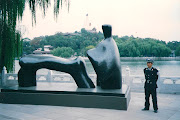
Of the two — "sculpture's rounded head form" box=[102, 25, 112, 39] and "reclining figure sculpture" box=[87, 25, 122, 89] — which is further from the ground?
"sculpture's rounded head form" box=[102, 25, 112, 39]

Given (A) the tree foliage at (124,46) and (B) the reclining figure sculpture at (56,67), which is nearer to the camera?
(B) the reclining figure sculpture at (56,67)

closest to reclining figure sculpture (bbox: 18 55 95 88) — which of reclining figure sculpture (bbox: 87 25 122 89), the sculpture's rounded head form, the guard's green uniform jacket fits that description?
reclining figure sculpture (bbox: 87 25 122 89)

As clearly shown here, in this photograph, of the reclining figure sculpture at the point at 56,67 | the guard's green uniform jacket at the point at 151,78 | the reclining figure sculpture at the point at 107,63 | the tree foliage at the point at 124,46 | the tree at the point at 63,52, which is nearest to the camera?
the guard's green uniform jacket at the point at 151,78

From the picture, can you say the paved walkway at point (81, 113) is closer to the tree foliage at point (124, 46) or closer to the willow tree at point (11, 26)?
the willow tree at point (11, 26)

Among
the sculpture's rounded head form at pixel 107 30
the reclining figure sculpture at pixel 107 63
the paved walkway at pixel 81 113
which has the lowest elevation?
the paved walkway at pixel 81 113

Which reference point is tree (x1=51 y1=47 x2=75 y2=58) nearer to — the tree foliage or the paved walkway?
the tree foliage

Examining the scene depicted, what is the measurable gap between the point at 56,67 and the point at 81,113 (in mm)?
1632

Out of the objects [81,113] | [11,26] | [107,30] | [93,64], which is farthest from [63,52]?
[81,113]

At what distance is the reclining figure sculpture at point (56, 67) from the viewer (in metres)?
5.64

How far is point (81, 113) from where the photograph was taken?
462 cm

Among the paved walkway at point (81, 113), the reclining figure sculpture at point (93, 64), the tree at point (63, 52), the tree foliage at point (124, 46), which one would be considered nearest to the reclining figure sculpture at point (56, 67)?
the reclining figure sculpture at point (93, 64)

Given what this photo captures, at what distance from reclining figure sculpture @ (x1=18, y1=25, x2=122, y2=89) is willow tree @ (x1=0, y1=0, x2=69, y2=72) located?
1.50 meters

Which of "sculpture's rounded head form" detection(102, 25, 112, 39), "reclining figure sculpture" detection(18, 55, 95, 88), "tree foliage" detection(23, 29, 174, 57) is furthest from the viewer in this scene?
"tree foliage" detection(23, 29, 174, 57)

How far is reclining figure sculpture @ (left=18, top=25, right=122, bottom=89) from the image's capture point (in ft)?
17.3
